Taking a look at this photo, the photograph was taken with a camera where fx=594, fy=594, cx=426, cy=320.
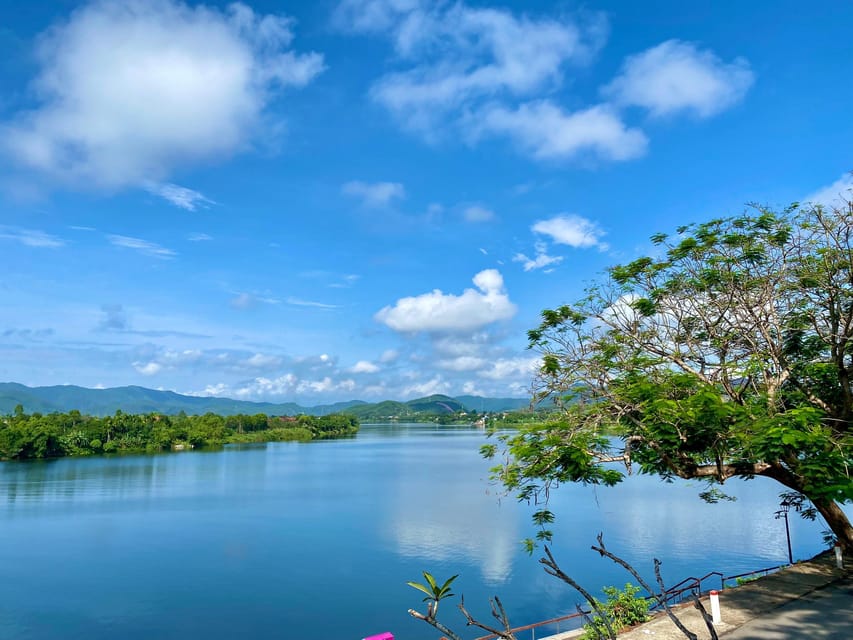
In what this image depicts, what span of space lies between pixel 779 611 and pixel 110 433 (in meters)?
79.0

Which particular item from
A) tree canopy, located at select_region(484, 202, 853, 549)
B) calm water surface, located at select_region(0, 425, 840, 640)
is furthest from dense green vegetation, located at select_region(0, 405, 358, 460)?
tree canopy, located at select_region(484, 202, 853, 549)

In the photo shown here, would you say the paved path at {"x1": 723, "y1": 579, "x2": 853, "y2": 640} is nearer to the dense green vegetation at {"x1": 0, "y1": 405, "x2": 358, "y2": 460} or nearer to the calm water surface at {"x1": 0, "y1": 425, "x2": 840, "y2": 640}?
the calm water surface at {"x1": 0, "y1": 425, "x2": 840, "y2": 640}

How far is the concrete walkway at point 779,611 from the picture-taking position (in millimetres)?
9477

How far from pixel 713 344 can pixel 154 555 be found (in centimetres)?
2409

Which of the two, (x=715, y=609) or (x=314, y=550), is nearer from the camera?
(x=715, y=609)

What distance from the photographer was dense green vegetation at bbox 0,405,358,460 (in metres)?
64.9

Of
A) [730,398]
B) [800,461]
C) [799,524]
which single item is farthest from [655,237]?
[799,524]

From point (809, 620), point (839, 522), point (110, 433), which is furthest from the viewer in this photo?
point (110, 433)

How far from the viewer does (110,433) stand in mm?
74312

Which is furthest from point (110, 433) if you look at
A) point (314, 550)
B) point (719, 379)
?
point (719, 379)

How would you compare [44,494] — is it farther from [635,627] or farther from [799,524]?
[799,524]

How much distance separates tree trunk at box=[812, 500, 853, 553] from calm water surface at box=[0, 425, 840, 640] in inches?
337

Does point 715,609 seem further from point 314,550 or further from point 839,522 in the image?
point 314,550

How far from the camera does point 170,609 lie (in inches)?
758
